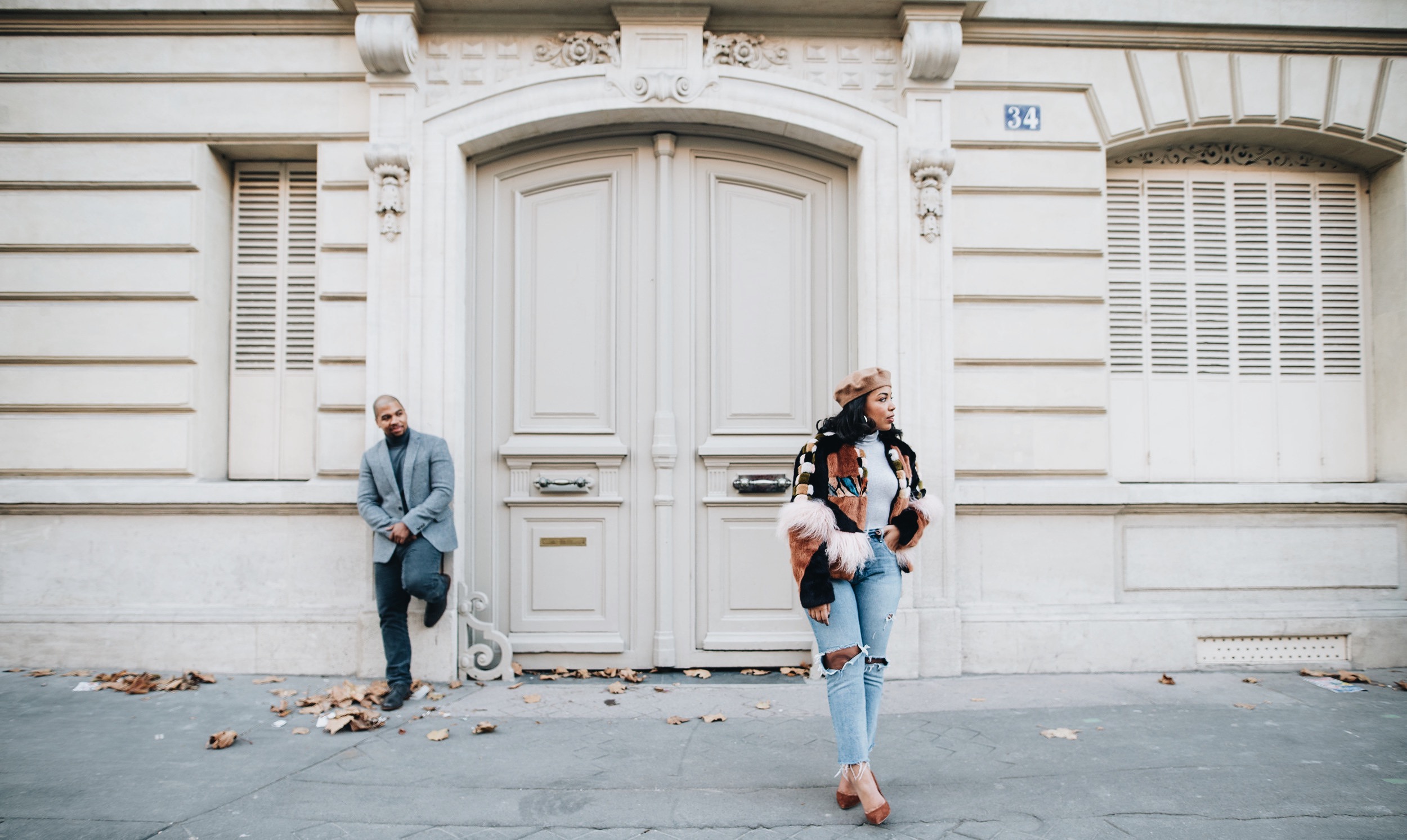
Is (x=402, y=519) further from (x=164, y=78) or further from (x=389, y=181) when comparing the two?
(x=164, y=78)

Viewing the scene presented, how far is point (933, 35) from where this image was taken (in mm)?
5805

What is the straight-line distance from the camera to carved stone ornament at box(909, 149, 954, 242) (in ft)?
19.2

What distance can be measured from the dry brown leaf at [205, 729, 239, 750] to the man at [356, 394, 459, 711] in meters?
0.90

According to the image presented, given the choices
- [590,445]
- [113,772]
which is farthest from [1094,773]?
[113,772]

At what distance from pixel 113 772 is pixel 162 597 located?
203 cm

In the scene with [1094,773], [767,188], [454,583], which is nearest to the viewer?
[1094,773]

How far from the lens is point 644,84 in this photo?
589 cm

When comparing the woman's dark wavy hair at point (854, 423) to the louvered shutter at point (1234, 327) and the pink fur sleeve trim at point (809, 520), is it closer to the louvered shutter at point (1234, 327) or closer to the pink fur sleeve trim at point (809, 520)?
the pink fur sleeve trim at point (809, 520)

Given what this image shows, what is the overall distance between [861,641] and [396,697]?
9.99 ft

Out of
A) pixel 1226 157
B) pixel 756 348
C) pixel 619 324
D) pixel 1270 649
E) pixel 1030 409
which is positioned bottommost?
pixel 1270 649

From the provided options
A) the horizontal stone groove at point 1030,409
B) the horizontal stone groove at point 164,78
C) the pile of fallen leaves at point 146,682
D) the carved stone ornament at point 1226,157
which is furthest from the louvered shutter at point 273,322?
the carved stone ornament at point 1226,157

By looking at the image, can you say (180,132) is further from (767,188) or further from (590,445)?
(767,188)

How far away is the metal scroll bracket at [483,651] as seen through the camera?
5.80 meters

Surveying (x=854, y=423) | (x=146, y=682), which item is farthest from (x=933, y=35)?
(x=146, y=682)
